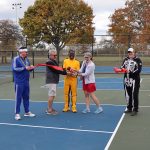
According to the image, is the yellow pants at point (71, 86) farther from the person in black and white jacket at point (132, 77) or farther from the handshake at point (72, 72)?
the person in black and white jacket at point (132, 77)

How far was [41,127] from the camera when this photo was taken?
8820 millimetres

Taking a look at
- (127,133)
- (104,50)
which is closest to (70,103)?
(127,133)

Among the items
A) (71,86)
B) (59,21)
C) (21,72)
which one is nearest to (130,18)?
(59,21)

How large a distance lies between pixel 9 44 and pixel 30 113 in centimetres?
3178

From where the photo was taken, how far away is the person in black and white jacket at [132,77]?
10.1 metres

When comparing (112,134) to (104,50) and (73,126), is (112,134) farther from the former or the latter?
(104,50)

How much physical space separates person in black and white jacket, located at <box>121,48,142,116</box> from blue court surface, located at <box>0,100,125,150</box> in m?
0.46

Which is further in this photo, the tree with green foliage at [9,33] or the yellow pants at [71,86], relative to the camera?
the tree with green foliage at [9,33]

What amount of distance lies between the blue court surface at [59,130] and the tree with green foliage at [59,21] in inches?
1099

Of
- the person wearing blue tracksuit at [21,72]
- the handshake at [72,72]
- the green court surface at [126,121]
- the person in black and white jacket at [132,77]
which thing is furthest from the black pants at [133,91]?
the person wearing blue tracksuit at [21,72]

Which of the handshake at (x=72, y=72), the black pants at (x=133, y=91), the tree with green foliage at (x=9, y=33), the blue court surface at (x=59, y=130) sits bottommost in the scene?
the blue court surface at (x=59, y=130)

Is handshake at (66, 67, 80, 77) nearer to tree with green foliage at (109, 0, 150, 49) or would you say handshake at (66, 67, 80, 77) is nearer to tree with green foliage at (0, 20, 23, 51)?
tree with green foliage at (0, 20, 23, 51)

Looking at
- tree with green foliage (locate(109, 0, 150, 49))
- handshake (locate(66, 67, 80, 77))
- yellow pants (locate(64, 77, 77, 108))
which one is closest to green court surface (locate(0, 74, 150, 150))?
yellow pants (locate(64, 77, 77, 108))

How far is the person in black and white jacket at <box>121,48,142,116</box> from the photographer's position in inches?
397
